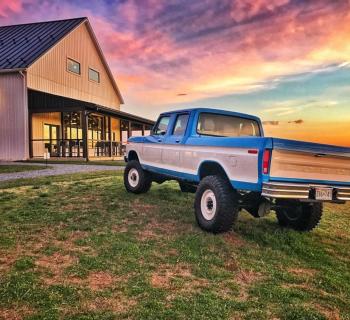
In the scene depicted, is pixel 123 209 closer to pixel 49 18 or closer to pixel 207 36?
pixel 207 36

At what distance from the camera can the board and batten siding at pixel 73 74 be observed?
23.0 meters

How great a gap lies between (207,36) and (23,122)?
1227 cm

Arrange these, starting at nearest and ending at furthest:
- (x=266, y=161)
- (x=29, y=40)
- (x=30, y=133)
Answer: (x=266, y=161), (x=30, y=133), (x=29, y=40)

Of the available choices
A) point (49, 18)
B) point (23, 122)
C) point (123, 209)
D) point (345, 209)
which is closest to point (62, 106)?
point (23, 122)

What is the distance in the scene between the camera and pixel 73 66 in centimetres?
2681

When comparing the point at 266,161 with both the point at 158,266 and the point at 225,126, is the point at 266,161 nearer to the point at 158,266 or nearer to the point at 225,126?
the point at 158,266

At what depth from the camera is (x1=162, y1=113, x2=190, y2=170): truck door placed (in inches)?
303

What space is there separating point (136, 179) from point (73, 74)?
1932cm

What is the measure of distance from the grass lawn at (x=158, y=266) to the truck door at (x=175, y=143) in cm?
108

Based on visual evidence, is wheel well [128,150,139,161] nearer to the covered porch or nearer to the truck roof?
the truck roof

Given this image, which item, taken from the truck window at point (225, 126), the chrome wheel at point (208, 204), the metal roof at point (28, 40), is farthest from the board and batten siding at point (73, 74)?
the chrome wheel at point (208, 204)

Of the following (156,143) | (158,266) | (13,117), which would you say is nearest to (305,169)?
(158,266)

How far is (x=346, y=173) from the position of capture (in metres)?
6.01

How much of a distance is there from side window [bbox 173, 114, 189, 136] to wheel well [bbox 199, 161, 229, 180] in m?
1.16
